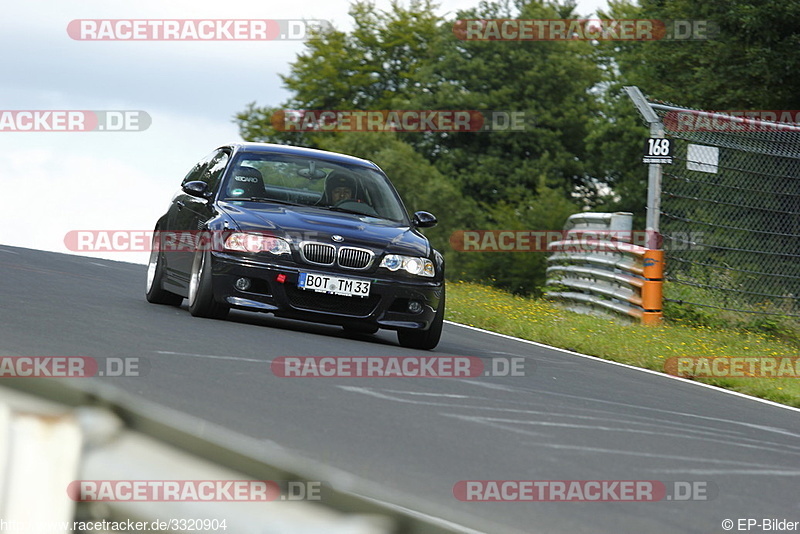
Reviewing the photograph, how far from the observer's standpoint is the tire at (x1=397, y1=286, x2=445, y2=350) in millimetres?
11148

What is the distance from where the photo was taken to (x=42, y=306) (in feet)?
34.0

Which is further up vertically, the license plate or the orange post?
the license plate

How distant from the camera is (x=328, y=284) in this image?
416 inches

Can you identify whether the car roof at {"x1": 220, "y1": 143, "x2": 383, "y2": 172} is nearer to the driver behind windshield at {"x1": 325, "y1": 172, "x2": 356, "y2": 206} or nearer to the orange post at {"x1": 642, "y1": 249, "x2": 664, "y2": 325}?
the driver behind windshield at {"x1": 325, "y1": 172, "x2": 356, "y2": 206}

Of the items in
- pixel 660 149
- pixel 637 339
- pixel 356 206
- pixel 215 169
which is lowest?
pixel 637 339

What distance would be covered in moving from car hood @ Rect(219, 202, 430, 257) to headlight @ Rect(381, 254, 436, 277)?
51 mm

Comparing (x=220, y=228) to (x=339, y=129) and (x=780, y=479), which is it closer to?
(x=780, y=479)

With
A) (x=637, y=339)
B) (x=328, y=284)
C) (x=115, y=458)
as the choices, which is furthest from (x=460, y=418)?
(x=637, y=339)

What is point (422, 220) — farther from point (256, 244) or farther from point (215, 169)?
point (215, 169)

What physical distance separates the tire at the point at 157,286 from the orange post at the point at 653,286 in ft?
21.6

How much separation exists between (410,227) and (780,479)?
5.76 meters

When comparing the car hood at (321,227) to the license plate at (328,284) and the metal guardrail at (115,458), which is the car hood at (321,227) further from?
the metal guardrail at (115,458)

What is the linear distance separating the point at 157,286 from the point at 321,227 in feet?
8.29

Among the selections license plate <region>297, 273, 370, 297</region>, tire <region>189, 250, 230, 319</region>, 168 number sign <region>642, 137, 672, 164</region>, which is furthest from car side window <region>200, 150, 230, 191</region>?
168 number sign <region>642, 137, 672, 164</region>
